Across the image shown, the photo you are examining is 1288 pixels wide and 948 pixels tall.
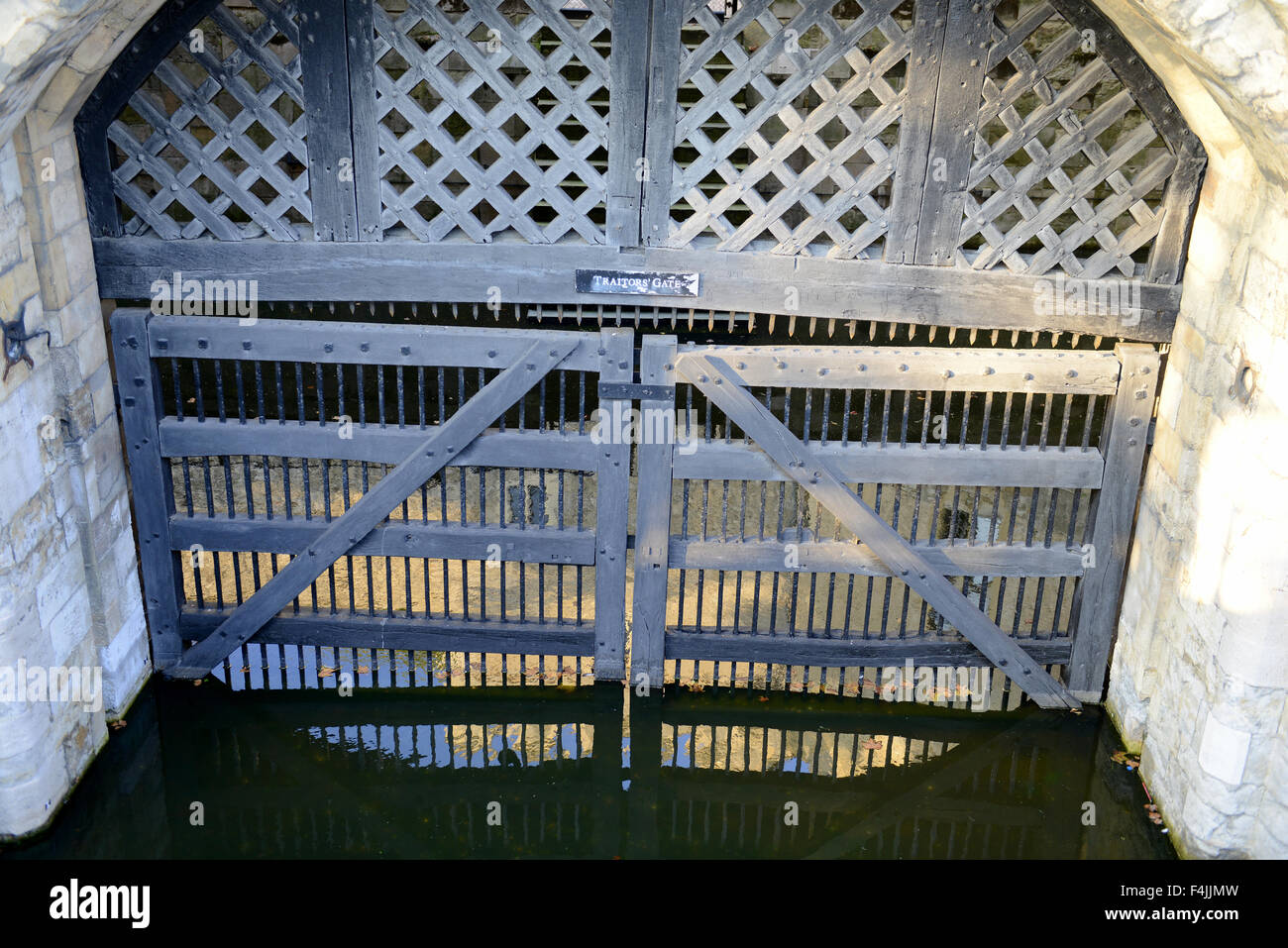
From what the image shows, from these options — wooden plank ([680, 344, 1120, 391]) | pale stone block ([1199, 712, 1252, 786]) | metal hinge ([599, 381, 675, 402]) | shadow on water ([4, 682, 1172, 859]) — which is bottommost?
shadow on water ([4, 682, 1172, 859])

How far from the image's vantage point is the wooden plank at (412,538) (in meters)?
6.71

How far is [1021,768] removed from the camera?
655 centimetres

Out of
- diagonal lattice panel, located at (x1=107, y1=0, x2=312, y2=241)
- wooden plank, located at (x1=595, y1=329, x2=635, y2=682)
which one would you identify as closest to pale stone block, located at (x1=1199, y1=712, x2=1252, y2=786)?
wooden plank, located at (x1=595, y1=329, x2=635, y2=682)

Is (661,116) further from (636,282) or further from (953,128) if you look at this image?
(953,128)

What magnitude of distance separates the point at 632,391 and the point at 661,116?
4.55 ft

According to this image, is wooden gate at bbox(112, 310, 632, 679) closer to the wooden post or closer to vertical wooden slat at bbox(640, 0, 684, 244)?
the wooden post

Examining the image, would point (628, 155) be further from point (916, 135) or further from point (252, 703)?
point (252, 703)

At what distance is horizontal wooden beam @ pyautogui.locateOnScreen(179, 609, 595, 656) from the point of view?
6.96m

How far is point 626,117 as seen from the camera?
5801 millimetres

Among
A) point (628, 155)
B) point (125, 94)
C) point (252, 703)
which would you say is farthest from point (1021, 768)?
point (125, 94)

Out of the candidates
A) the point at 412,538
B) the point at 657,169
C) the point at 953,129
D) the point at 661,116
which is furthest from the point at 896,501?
the point at 412,538

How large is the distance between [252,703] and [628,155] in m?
3.64

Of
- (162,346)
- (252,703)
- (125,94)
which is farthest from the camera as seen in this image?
(252,703)

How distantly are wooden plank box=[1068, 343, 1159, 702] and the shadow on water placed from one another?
0.33m
